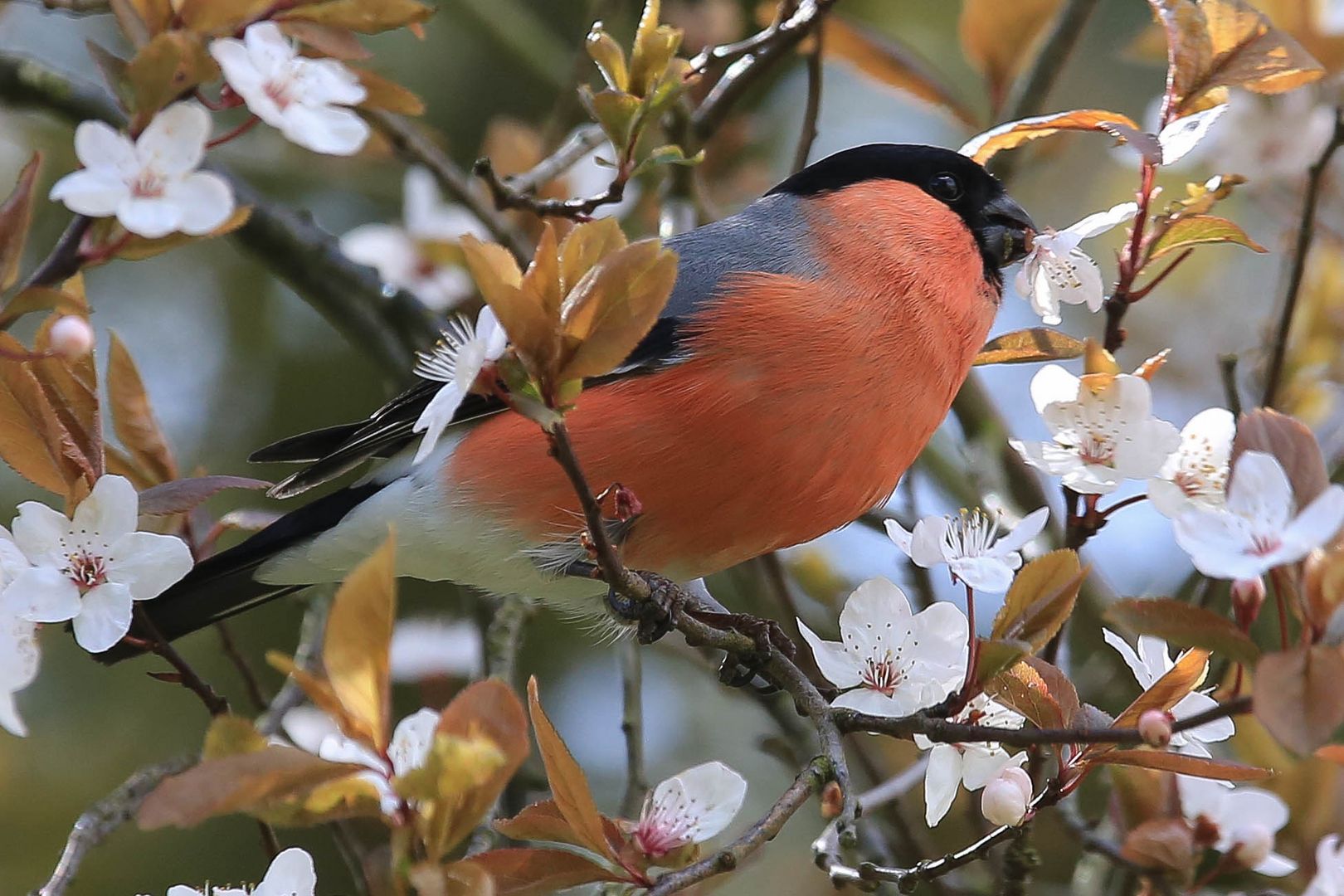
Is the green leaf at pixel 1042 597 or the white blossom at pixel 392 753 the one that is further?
the green leaf at pixel 1042 597

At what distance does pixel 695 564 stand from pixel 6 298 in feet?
4.44

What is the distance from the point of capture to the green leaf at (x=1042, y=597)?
173 centimetres

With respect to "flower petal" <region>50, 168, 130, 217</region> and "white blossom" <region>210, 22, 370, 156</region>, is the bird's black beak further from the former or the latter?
"flower petal" <region>50, 168, 130, 217</region>

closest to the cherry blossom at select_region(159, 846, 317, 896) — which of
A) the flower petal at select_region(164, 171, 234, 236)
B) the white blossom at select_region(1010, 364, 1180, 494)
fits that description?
the flower petal at select_region(164, 171, 234, 236)

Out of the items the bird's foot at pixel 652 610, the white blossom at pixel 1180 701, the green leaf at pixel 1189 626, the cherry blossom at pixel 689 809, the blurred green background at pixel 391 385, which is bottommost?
the blurred green background at pixel 391 385

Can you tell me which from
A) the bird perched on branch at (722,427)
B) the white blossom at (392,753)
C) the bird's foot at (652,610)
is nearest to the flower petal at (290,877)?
the white blossom at (392,753)

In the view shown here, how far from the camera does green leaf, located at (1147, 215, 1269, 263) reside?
1.98 meters

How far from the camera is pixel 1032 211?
21.7 feet

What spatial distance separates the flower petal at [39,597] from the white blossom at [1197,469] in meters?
1.39

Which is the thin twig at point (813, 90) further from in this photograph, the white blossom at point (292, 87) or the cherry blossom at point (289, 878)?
the cherry blossom at point (289, 878)

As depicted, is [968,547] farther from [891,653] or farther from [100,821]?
[100,821]

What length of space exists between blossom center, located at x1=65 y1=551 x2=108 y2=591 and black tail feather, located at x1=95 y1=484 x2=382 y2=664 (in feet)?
3.49

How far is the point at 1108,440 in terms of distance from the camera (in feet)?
6.41

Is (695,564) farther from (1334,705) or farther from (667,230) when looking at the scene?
(1334,705)
